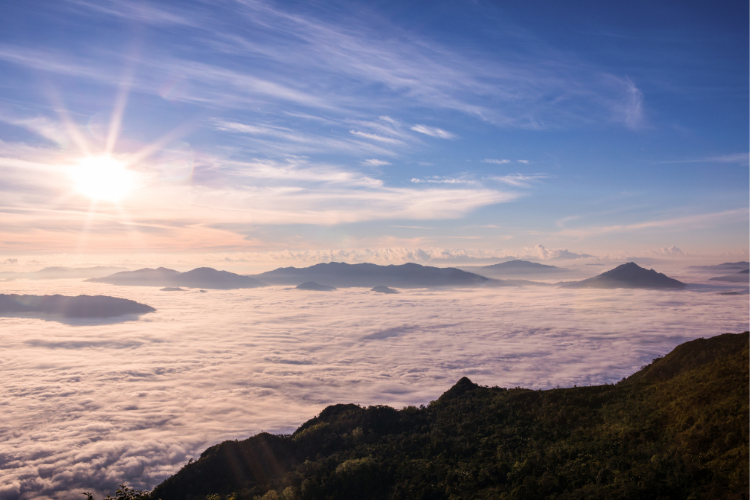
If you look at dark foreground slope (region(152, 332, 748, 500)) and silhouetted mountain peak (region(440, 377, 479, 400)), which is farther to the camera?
silhouetted mountain peak (region(440, 377, 479, 400))

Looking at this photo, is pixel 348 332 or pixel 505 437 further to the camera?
pixel 348 332

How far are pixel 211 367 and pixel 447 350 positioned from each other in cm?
7575

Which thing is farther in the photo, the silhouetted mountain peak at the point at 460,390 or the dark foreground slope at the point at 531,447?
the silhouetted mountain peak at the point at 460,390

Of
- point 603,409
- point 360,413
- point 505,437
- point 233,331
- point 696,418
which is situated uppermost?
point 696,418

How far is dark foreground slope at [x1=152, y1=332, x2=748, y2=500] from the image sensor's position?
1549 centimetres

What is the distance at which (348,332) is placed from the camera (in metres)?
164

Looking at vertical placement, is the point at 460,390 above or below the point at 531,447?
below

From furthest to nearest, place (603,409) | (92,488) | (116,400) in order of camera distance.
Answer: (116,400) → (92,488) → (603,409)

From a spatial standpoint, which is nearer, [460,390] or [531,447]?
[531,447]

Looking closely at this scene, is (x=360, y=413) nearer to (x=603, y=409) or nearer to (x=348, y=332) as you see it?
(x=603, y=409)

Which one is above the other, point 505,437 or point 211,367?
point 505,437

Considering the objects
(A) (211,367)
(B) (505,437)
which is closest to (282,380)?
(A) (211,367)

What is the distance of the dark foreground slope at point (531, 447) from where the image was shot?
15.5 meters

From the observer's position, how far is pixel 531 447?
22.4 meters
